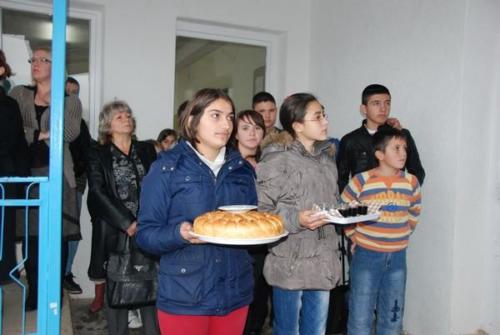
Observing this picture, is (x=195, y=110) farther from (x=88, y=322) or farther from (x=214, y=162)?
(x=88, y=322)

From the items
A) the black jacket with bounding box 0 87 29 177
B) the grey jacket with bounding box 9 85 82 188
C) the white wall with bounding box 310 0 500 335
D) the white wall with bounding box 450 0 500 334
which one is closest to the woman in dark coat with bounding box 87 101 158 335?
the grey jacket with bounding box 9 85 82 188

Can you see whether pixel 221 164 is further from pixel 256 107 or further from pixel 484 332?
pixel 484 332

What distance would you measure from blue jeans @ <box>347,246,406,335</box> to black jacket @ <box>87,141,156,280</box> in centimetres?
164

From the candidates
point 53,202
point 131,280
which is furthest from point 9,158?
point 131,280

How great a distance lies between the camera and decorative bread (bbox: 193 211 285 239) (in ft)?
5.91

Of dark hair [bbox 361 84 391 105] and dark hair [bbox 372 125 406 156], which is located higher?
dark hair [bbox 361 84 391 105]

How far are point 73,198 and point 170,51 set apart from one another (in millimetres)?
1998

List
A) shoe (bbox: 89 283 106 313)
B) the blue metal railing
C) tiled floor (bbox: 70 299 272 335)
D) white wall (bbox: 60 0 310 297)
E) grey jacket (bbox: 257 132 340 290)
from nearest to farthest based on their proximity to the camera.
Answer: the blue metal railing < grey jacket (bbox: 257 132 340 290) < tiled floor (bbox: 70 299 272 335) < shoe (bbox: 89 283 106 313) < white wall (bbox: 60 0 310 297)

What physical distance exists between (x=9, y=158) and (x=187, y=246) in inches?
67.1

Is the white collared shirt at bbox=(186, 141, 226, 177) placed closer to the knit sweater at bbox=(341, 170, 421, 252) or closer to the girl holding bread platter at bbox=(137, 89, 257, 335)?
the girl holding bread platter at bbox=(137, 89, 257, 335)

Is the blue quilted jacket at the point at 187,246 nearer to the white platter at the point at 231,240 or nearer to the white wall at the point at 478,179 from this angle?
the white platter at the point at 231,240

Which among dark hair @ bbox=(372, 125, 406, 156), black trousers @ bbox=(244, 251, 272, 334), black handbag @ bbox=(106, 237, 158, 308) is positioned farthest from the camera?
black trousers @ bbox=(244, 251, 272, 334)

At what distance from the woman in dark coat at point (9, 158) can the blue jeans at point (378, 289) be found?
2371 mm

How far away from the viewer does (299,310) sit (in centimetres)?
257
